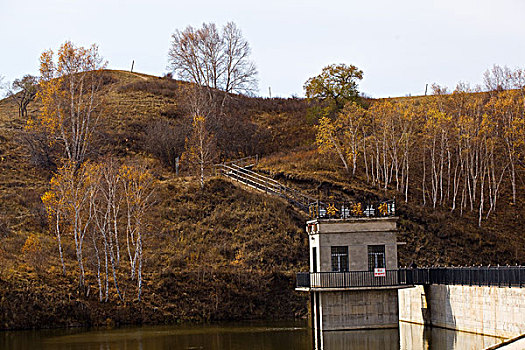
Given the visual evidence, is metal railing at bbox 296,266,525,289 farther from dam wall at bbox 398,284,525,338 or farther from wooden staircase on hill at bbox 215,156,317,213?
wooden staircase on hill at bbox 215,156,317,213

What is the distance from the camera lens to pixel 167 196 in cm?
6038

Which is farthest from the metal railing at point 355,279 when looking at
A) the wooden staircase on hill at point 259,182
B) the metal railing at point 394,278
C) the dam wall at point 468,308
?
the wooden staircase on hill at point 259,182

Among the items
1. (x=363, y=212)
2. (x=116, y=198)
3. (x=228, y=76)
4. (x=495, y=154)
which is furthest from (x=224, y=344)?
(x=228, y=76)

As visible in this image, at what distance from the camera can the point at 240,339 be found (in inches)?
1423

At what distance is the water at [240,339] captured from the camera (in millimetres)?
31734

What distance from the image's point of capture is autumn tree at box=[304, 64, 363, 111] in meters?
76.0

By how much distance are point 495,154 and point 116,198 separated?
37387mm

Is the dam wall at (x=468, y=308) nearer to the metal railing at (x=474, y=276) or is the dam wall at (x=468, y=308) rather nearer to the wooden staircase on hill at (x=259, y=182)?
the metal railing at (x=474, y=276)

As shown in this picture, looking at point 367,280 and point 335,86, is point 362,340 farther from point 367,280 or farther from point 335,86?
point 335,86

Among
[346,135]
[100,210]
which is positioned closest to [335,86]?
[346,135]

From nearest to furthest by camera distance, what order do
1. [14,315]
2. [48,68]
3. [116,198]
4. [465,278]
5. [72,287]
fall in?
[465,278] → [14,315] → [72,287] → [116,198] → [48,68]

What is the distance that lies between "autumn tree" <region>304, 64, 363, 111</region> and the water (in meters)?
39.1

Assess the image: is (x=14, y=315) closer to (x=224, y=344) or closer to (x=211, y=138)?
(x=224, y=344)

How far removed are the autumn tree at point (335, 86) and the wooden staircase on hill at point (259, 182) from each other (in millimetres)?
11565
